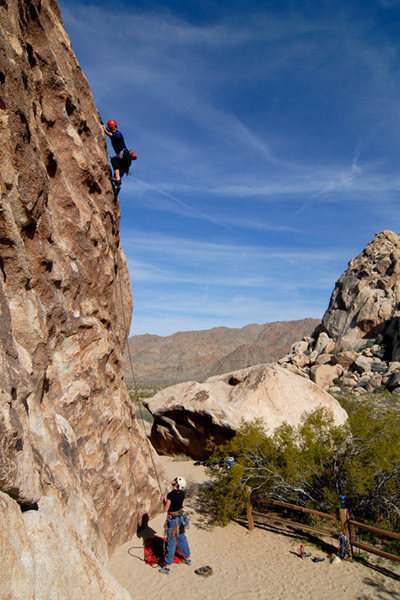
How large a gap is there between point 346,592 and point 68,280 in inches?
259

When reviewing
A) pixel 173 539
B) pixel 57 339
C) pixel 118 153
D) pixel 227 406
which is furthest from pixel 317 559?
pixel 118 153

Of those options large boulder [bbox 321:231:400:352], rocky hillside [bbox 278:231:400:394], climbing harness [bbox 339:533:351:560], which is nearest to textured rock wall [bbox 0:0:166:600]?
climbing harness [bbox 339:533:351:560]

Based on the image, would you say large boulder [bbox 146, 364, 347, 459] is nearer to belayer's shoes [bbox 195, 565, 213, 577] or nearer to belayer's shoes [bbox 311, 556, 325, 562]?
belayer's shoes [bbox 311, 556, 325, 562]

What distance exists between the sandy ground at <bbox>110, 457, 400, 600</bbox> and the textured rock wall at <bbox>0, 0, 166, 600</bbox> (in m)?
0.68

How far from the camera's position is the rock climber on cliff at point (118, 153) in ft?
29.4

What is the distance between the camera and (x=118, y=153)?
9078 millimetres

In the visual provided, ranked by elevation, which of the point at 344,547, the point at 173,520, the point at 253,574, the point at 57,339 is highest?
the point at 57,339

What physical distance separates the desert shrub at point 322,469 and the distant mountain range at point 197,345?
75.9m

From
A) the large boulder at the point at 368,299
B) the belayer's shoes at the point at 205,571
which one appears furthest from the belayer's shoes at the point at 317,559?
the large boulder at the point at 368,299

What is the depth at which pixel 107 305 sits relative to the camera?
319 inches

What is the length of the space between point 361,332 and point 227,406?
26.7 metres

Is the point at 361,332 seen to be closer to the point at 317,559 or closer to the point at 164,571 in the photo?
the point at 317,559

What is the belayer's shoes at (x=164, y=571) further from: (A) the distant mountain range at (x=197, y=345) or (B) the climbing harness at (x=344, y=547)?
(A) the distant mountain range at (x=197, y=345)

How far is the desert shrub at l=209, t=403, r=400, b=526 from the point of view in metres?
8.16
